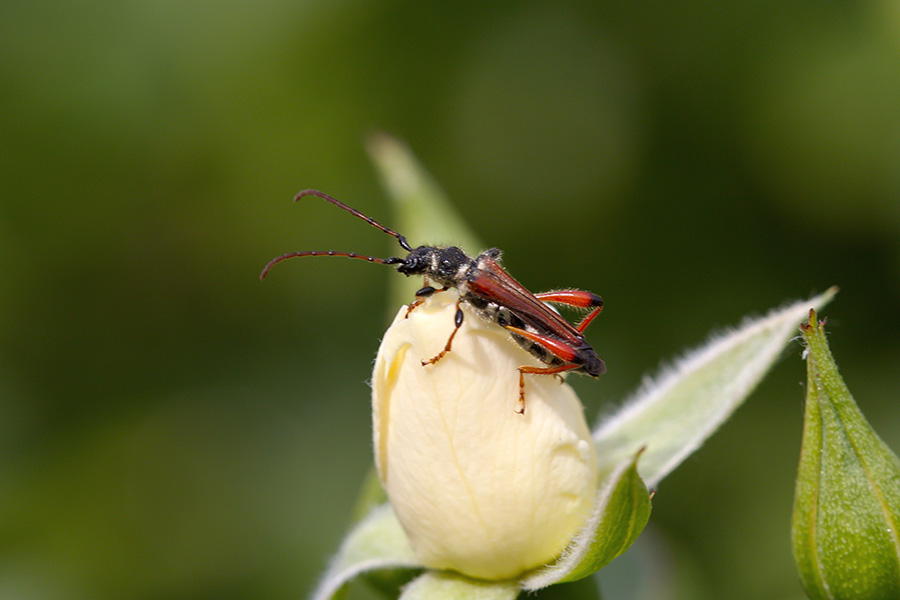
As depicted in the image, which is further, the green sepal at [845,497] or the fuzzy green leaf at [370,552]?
the fuzzy green leaf at [370,552]

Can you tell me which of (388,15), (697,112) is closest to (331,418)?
(388,15)

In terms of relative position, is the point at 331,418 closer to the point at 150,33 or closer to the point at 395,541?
the point at 150,33

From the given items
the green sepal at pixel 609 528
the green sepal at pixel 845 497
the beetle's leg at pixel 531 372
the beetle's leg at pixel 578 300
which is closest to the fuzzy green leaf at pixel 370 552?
the green sepal at pixel 609 528

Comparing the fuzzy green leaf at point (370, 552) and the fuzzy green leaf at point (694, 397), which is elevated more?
the fuzzy green leaf at point (694, 397)

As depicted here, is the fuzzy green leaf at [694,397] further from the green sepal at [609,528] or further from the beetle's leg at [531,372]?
the beetle's leg at [531,372]

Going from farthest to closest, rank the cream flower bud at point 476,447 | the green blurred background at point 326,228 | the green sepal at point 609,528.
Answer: the green blurred background at point 326,228
the cream flower bud at point 476,447
the green sepal at point 609,528

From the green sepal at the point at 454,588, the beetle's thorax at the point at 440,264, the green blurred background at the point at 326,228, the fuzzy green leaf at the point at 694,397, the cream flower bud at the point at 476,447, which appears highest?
the green blurred background at the point at 326,228
